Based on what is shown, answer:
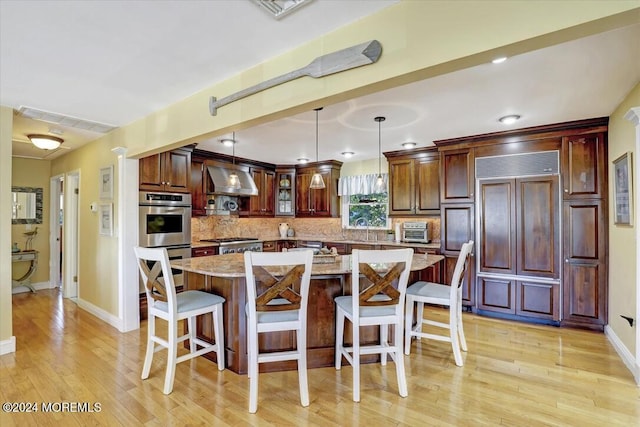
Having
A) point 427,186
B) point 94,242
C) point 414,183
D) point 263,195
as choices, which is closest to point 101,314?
point 94,242

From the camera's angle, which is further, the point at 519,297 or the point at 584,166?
the point at 519,297

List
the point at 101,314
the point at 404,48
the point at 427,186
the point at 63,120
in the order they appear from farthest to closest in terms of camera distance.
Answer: the point at 427,186, the point at 101,314, the point at 63,120, the point at 404,48

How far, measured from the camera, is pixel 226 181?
535cm

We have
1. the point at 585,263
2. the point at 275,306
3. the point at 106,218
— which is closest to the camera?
the point at 275,306

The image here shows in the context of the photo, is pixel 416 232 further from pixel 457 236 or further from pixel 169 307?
pixel 169 307

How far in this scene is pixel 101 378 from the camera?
2.60 m

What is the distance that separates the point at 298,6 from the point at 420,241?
162 inches

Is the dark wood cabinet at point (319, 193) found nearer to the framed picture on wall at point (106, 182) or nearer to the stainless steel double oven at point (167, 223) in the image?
the stainless steel double oven at point (167, 223)

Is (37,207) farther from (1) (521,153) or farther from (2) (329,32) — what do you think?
(1) (521,153)

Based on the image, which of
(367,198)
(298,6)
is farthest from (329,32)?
(367,198)

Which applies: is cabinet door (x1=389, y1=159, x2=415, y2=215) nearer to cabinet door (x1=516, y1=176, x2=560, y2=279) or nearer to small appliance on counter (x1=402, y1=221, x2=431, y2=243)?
small appliance on counter (x1=402, y1=221, x2=431, y2=243)

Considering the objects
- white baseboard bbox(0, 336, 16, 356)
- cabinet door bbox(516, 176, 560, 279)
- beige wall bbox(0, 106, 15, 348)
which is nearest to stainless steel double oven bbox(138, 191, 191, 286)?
beige wall bbox(0, 106, 15, 348)

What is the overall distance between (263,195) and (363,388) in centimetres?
439

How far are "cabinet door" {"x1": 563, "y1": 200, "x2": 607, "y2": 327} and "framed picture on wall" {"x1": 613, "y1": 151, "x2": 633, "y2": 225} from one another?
0.39 meters
